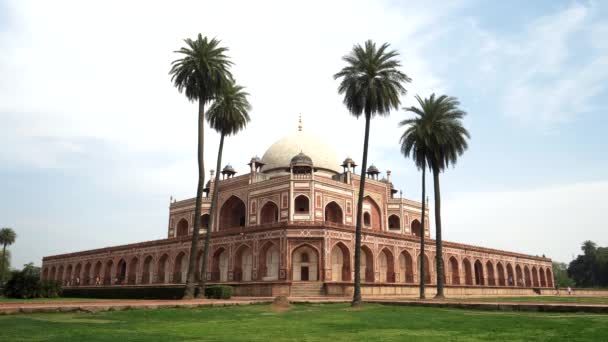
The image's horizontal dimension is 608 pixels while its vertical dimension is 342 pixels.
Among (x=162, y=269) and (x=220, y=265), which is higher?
(x=220, y=265)

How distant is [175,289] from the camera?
30.6 meters

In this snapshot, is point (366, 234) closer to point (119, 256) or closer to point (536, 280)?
point (119, 256)

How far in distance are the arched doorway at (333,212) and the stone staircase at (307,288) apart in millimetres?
13750

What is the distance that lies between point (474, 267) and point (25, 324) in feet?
170

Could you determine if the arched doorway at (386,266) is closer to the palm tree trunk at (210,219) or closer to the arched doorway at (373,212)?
the arched doorway at (373,212)

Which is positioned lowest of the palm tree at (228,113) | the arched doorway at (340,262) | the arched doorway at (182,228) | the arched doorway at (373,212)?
the arched doorway at (340,262)

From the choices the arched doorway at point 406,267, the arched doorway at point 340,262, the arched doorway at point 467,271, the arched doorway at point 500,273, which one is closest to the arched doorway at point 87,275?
the arched doorway at point 340,262

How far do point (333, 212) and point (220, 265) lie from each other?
42.2 feet

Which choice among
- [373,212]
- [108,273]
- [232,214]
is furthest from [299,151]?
[108,273]

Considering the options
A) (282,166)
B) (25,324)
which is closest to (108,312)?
(25,324)

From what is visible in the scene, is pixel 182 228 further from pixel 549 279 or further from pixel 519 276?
pixel 549 279

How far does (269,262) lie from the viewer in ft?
135

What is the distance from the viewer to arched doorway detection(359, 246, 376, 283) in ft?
137

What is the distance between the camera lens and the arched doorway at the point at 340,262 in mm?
40625
